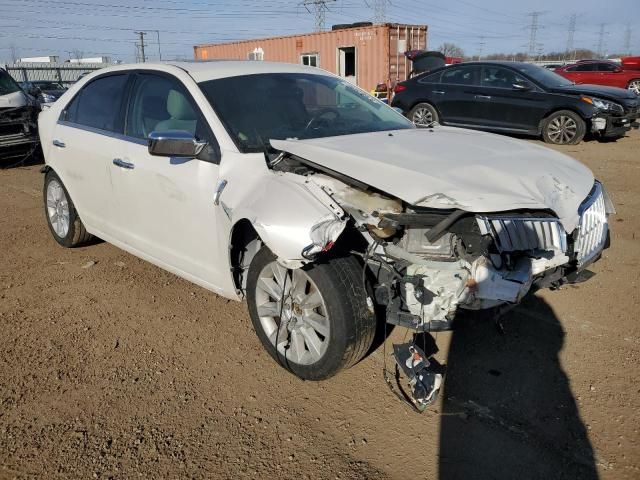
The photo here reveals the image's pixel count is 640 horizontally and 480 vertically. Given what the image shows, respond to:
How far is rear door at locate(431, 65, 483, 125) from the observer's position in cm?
1144

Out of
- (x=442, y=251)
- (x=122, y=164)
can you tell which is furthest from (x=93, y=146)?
(x=442, y=251)

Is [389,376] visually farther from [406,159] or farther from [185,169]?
[185,169]

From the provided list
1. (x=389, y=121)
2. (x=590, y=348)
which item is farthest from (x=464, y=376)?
(x=389, y=121)

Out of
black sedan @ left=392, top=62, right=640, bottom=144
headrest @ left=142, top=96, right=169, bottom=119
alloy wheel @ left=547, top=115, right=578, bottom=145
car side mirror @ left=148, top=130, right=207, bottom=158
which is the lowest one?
alloy wheel @ left=547, top=115, right=578, bottom=145

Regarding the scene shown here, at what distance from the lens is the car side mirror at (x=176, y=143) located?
3.24 m

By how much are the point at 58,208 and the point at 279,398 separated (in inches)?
135

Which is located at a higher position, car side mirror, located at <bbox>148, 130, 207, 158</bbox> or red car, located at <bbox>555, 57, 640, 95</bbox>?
car side mirror, located at <bbox>148, 130, 207, 158</bbox>

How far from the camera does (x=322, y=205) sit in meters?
2.70

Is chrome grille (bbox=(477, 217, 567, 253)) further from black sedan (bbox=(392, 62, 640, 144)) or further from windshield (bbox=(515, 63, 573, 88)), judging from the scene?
windshield (bbox=(515, 63, 573, 88))

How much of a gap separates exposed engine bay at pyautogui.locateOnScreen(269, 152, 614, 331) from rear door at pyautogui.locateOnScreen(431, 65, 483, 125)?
9117mm

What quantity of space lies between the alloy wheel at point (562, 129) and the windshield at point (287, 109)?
296 inches

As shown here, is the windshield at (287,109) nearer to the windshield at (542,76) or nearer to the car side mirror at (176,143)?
the car side mirror at (176,143)

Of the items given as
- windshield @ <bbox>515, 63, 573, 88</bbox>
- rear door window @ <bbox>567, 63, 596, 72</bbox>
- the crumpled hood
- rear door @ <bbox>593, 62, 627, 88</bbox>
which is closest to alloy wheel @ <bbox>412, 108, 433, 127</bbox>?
windshield @ <bbox>515, 63, 573, 88</bbox>

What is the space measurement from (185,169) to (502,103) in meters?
9.19
